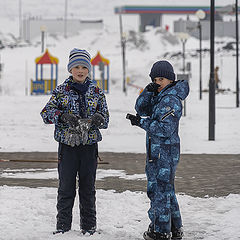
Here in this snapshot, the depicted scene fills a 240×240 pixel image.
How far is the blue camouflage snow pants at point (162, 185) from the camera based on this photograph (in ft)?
19.5

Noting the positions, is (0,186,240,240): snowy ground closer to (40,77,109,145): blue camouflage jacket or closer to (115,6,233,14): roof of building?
(40,77,109,145): blue camouflage jacket

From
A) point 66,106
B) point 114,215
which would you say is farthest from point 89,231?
point 66,106

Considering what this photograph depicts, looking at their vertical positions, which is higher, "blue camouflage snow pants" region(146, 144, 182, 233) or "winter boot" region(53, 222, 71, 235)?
"blue camouflage snow pants" region(146, 144, 182, 233)

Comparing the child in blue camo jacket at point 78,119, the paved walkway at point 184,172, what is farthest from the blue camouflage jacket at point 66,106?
the paved walkway at point 184,172

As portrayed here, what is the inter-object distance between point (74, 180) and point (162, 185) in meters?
0.84

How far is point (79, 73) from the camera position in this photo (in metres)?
6.25

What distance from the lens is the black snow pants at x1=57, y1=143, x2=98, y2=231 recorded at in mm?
6234

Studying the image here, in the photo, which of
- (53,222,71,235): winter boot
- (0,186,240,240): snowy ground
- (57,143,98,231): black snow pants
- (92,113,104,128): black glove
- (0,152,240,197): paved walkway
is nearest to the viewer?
(92,113,104,128): black glove

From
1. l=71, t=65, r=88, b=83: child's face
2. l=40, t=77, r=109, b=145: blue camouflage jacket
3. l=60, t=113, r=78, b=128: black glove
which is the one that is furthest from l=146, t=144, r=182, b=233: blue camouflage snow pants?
l=71, t=65, r=88, b=83: child's face

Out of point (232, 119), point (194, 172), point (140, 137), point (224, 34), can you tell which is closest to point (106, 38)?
point (224, 34)

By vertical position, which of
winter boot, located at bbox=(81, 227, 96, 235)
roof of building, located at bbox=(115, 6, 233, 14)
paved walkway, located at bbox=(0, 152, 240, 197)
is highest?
roof of building, located at bbox=(115, 6, 233, 14)

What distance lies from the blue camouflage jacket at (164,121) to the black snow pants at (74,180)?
59 centimetres

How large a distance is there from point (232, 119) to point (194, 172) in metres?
12.4

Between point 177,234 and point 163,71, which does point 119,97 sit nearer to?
point 177,234
